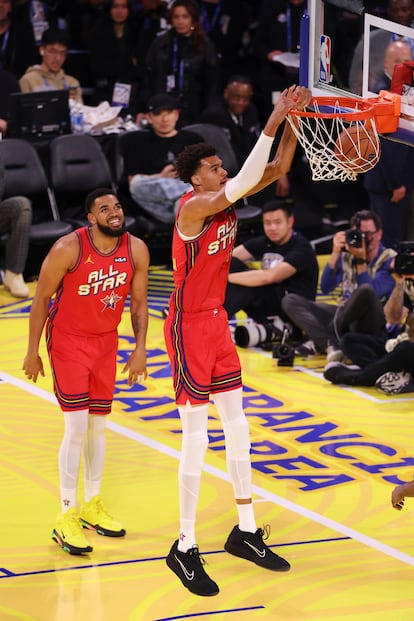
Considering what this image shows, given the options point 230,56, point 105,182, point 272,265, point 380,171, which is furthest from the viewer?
point 230,56

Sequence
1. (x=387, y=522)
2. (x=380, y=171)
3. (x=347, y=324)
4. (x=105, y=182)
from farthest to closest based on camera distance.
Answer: (x=105, y=182) < (x=380, y=171) < (x=347, y=324) < (x=387, y=522)

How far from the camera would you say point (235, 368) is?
269 inches

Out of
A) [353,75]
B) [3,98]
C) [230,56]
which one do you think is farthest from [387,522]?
[230,56]

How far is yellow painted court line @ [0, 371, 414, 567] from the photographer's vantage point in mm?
7055

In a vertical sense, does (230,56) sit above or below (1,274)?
above

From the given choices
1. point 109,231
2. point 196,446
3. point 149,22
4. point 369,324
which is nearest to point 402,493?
point 196,446

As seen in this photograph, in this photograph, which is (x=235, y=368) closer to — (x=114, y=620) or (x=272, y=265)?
(x=114, y=620)

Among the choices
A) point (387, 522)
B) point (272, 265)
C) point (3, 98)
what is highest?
point (3, 98)

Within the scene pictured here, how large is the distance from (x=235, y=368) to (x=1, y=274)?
6.49 m

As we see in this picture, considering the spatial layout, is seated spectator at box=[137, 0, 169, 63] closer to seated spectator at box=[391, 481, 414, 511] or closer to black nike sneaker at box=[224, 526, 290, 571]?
black nike sneaker at box=[224, 526, 290, 571]

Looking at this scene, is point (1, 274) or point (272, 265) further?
point (1, 274)

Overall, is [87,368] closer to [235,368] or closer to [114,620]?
[235,368]

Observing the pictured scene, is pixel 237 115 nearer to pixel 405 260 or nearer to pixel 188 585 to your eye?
pixel 405 260

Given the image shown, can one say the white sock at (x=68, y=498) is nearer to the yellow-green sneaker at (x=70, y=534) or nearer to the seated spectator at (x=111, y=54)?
the yellow-green sneaker at (x=70, y=534)
